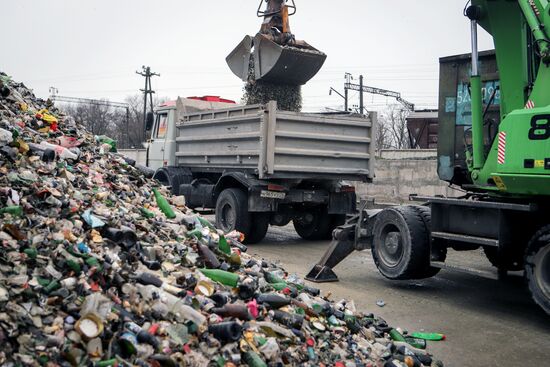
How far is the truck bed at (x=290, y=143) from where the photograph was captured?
29.3 feet

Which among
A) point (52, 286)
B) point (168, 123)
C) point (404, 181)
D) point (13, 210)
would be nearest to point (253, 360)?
point (52, 286)

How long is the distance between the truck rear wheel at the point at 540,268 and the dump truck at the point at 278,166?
4443 millimetres

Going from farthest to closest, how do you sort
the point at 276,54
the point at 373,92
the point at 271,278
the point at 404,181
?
the point at 373,92 → the point at 404,181 → the point at 276,54 → the point at 271,278

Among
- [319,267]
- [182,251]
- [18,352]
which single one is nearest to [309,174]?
[319,267]

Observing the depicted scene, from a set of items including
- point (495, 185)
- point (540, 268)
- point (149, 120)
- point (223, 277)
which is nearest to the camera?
point (223, 277)

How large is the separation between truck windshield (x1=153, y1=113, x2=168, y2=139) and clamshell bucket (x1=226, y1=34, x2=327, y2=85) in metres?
2.19

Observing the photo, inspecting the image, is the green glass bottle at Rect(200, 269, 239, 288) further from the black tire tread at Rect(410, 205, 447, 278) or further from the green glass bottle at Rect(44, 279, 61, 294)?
the black tire tread at Rect(410, 205, 447, 278)

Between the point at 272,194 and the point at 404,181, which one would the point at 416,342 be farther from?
the point at 404,181

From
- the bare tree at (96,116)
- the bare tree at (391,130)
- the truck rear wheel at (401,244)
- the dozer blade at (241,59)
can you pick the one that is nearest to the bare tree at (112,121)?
the bare tree at (96,116)

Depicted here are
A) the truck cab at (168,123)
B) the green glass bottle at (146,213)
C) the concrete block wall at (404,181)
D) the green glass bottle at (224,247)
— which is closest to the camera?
the green glass bottle at (224,247)

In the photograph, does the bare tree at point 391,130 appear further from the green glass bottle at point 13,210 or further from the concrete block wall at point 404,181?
the green glass bottle at point 13,210

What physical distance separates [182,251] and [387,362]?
171 centimetres

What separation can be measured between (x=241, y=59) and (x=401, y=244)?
6.06 meters

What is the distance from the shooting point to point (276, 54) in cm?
1041
